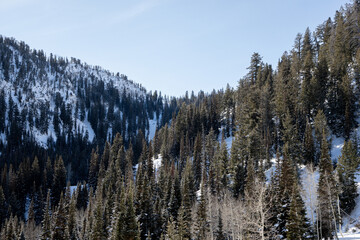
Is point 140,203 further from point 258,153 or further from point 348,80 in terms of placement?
point 348,80

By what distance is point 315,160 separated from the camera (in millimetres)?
67125

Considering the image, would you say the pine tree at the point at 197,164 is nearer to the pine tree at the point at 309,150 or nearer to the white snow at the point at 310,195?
the white snow at the point at 310,195

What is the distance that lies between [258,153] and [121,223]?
138 feet

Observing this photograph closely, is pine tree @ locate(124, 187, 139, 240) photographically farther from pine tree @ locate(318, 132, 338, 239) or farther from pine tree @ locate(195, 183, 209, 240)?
pine tree @ locate(318, 132, 338, 239)

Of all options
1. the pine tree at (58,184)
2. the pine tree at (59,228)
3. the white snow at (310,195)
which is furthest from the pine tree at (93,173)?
the white snow at (310,195)

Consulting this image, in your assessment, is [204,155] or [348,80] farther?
[204,155]

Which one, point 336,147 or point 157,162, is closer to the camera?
point 336,147

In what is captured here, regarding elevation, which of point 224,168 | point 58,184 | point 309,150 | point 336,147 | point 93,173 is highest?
point 336,147

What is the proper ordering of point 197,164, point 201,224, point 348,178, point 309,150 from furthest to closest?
point 197,164 → point 309,150 → point 348,178 → point 201,224

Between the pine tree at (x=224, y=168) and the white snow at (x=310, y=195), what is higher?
the pine tree at (x=224, y=168)

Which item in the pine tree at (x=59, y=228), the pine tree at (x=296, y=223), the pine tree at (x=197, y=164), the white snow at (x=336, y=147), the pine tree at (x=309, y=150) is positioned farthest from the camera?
the pine tree at (x=197, y=164)

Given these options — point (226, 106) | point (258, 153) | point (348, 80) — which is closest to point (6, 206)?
point (258, 153)

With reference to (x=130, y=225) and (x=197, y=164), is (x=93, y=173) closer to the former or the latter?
(x=197, y=164)

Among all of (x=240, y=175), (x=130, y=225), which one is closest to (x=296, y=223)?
(x=130, y=225)
